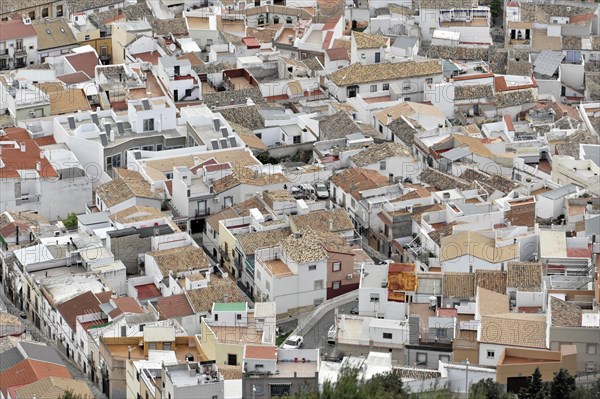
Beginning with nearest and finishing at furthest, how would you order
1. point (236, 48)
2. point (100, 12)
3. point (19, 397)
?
point (19, 397), point (236, 48), point (100, 12)

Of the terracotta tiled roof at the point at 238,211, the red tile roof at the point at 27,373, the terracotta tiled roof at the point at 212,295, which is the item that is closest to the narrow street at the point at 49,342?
the red tile roof at the point at 27,373

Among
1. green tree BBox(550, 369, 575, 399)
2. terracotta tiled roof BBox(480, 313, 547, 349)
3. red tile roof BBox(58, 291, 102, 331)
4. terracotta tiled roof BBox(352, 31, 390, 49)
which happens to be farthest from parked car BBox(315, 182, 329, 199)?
green tree BBox(550, 369, 575, 399)

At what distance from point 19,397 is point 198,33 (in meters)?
26.5

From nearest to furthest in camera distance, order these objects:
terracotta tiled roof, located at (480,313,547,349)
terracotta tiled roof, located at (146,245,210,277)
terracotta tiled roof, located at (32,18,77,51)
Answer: terracotta tiled roof, located at (480,313,547,349), terracotta tiled roof, located at (146,245,210,277), terracotta tiled roof, located at (32,18,77,51)

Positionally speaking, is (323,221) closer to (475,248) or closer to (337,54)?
(475,248)

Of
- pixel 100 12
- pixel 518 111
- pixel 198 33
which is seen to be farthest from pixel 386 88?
pixel 100 12

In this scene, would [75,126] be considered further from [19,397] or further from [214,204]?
[19,397]

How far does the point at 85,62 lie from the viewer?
→ 58.4 metres

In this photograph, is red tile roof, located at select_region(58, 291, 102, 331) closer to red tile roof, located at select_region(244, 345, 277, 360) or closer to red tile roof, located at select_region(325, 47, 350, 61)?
red tile roof, located at select_region(244, 345, 277, 360)

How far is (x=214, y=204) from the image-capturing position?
4812cm

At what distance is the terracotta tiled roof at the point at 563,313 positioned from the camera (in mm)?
39594

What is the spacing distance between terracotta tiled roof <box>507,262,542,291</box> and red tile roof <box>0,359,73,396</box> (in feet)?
37.7

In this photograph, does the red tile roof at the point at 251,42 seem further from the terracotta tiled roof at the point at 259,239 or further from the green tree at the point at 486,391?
the green tree at the point at 486,391

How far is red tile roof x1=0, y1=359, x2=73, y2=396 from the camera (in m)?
38.1
